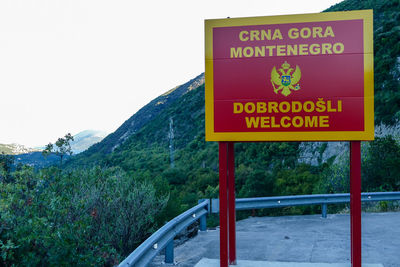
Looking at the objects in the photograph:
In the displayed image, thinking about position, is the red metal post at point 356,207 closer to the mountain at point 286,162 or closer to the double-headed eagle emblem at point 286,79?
the double-headed eagle emblem at point 286,79

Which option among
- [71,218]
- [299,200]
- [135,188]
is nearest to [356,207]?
[299,200]

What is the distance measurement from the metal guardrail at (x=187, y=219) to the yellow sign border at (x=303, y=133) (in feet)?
5.88

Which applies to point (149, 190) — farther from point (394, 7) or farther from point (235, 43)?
point (394, 7)

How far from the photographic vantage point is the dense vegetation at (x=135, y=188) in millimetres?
6332

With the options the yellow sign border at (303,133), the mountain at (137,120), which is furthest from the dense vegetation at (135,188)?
the mountain at (137,120)

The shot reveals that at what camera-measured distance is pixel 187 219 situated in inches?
324

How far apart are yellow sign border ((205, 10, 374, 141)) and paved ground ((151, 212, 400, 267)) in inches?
91.6

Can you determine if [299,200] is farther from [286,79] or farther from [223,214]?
[286,79]

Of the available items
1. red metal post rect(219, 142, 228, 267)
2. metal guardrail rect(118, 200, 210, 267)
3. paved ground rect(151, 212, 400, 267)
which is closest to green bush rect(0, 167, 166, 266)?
metal guardrail rect(118, 200, 210, 267)

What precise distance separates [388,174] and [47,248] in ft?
45.8

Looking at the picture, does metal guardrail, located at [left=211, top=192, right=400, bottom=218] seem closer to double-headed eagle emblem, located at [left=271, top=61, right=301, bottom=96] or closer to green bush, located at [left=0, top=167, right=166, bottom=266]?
green bush, located at [left=0, top=167, right=166, bottom=266]

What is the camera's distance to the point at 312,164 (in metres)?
30.5

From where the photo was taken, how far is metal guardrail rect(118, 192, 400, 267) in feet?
18.6

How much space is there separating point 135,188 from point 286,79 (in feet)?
13.7
